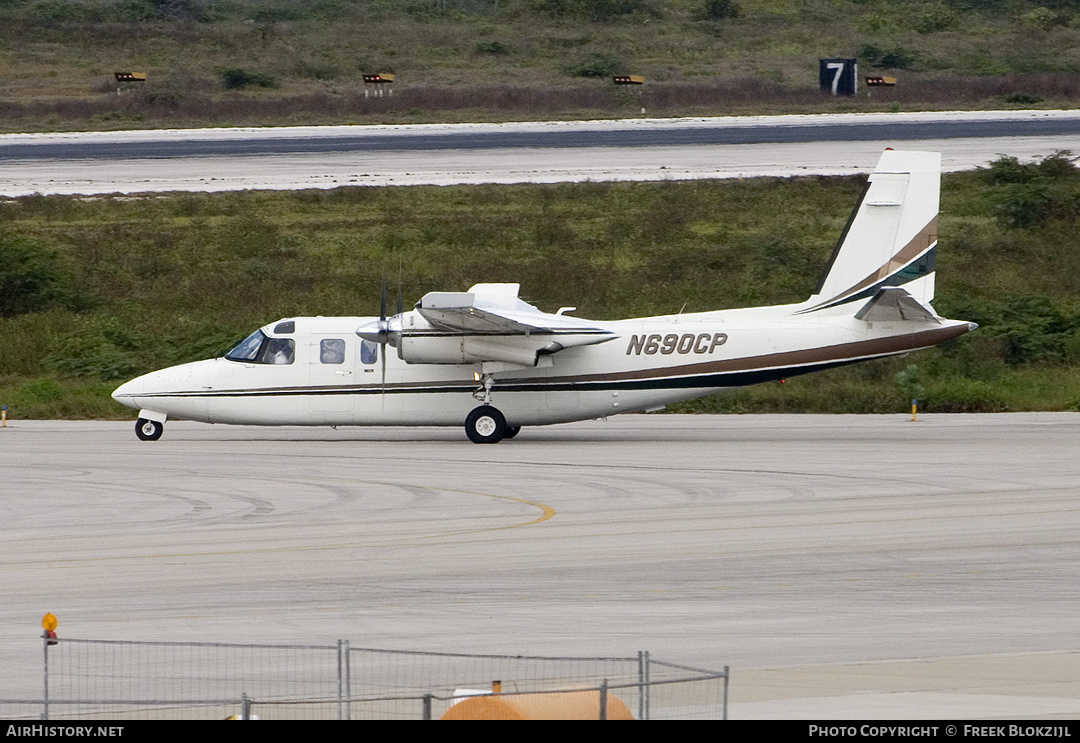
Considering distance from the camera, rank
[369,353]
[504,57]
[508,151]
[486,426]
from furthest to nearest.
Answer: [504,57], [508,151], [369,353], [486,426]

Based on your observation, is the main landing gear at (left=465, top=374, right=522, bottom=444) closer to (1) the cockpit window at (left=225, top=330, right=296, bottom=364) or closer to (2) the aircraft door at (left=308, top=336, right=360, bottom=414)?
(2) the aircraft door at (left=308, top=336, right=360, bottom=414)

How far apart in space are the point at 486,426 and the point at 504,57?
57786 millimetres

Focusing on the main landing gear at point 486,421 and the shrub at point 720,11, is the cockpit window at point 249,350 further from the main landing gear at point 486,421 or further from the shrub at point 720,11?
the shrub at point 720,11

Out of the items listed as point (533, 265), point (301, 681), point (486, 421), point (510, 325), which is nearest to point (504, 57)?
point (533, 265)

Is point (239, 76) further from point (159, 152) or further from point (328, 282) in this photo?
point (328, 282)

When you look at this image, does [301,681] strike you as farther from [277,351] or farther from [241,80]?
[241,80]

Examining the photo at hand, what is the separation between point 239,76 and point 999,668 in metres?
69.7

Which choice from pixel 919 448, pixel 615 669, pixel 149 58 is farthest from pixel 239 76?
pixel 615 669

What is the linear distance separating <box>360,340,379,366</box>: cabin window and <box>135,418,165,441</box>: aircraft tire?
4.50m

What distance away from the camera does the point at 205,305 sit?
4450 cm

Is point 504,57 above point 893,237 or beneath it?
above

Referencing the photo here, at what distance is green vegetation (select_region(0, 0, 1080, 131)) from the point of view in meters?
70.9

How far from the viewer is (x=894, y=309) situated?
2669 cm
